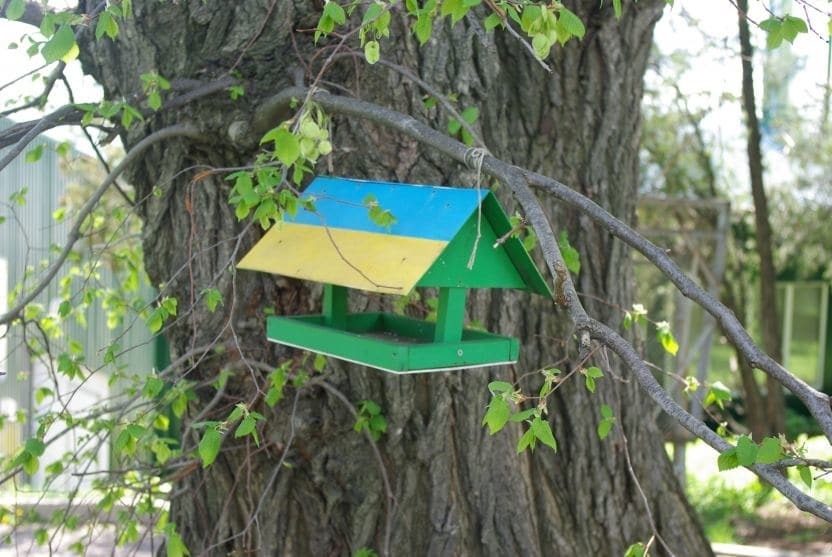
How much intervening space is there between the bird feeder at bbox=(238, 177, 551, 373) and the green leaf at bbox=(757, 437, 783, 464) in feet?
2.61

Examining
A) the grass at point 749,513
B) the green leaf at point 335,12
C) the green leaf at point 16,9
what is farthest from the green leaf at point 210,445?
the grass at point 749,513

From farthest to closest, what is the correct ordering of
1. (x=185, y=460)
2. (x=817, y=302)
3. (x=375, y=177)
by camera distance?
(x=817, y=302), (x=185, y=460), (x=375, y=177)

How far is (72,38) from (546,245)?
1.22 metres

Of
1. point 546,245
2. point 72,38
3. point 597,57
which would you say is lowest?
point 546,245

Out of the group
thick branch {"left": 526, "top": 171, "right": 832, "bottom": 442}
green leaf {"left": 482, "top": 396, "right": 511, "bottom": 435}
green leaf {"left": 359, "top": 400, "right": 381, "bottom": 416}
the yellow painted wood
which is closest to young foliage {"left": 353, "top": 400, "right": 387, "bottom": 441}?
green leaf {"left": 359, "top": 400, "right": 381, "bottom": 416}

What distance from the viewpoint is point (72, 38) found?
2242 millimetres

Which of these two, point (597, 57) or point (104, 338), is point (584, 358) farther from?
point (104, 338)

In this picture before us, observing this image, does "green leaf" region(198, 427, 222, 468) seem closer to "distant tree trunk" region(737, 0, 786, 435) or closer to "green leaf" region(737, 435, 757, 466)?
"green leaf" region(737, 435, 757, 466)

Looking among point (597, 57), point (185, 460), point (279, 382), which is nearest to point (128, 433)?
point (279, 382)

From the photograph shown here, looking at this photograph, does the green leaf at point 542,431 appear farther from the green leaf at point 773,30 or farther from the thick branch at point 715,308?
the green leaf at point 773,30

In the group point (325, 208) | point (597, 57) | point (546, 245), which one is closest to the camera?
point (546, 245)

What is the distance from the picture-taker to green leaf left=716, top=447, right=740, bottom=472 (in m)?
1.77

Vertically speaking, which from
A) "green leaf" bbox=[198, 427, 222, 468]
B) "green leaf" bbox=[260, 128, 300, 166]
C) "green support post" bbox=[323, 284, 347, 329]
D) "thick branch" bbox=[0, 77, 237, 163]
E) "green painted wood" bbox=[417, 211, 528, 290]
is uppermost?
"thick branch" bbox=[0, 77, 237, 163]

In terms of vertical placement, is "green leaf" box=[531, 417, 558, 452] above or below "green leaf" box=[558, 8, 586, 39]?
below
